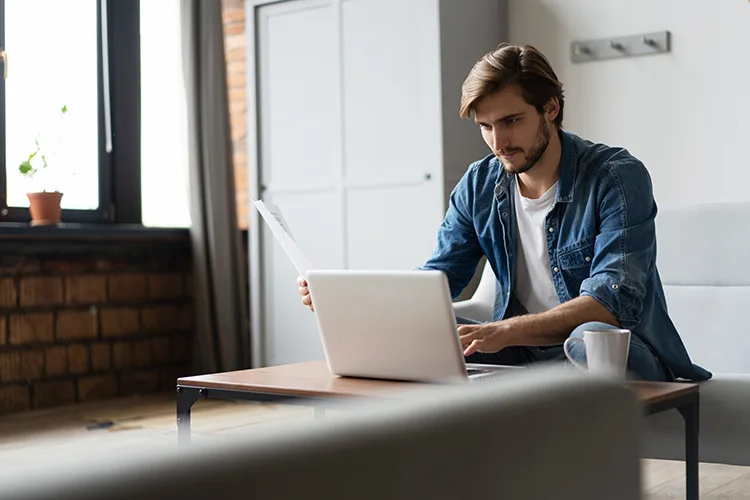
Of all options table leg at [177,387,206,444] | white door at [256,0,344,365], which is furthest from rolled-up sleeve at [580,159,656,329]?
white door at [256,0,344,365]

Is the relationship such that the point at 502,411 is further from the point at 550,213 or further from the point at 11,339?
the point at 11,339

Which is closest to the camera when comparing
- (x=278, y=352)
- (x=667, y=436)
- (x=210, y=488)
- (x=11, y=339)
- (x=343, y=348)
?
(x=210, y=488)

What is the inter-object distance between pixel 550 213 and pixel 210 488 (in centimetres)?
186

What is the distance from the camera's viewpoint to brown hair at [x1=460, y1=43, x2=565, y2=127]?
2.14 meters

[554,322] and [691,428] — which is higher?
[554,322]

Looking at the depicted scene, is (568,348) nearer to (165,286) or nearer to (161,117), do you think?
(165,286)

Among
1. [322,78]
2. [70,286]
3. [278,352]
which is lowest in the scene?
[278,352]

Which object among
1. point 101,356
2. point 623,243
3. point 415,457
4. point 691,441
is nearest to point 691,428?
point 691,441

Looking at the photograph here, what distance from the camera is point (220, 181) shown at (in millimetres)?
4355

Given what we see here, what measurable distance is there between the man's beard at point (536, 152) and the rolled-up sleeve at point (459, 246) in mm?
174

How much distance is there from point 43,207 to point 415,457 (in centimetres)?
375

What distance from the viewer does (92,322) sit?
4.15 metres

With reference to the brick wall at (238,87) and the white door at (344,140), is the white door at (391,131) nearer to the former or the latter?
the white door at (344,140)

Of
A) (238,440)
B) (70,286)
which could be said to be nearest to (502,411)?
(238,440)
